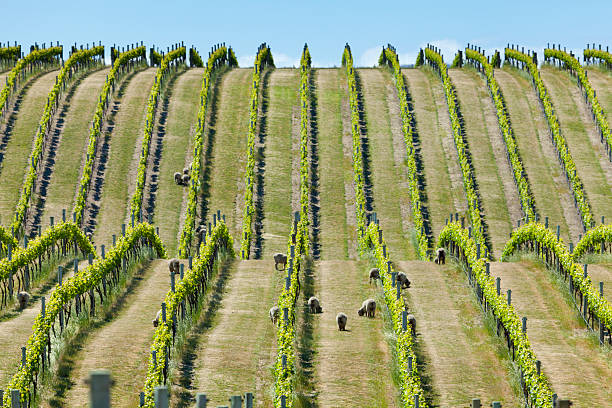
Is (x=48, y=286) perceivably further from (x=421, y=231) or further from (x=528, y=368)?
(x=421, y=231)

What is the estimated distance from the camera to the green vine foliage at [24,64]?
3031 inches

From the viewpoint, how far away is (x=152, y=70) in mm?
91312

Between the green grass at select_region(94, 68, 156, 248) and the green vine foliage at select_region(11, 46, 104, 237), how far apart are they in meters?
4.83

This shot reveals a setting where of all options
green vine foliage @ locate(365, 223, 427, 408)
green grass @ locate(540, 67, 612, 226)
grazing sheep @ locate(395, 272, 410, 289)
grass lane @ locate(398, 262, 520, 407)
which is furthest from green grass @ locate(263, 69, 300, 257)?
green grass @ locate(540, 67, 612, 226)

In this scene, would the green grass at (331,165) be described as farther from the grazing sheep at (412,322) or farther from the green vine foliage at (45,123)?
the grazing sheep at (412,322)

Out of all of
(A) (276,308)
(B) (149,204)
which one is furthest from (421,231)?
(A) (276,308)

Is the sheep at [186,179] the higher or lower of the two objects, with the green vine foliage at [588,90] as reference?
lower

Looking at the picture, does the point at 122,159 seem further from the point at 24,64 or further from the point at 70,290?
the point at 70,290

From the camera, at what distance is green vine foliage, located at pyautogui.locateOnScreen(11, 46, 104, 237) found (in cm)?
6042

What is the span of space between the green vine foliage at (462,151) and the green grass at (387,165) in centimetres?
419

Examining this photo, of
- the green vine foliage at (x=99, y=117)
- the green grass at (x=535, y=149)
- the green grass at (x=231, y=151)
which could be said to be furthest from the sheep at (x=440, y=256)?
the green vine foliage at (x=99, y=117)

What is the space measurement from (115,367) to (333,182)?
39867 mm

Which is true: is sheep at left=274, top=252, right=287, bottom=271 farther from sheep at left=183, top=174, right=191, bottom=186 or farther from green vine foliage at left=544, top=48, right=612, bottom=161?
green vine foliage at left=544, top=48, right=612, bottom=161

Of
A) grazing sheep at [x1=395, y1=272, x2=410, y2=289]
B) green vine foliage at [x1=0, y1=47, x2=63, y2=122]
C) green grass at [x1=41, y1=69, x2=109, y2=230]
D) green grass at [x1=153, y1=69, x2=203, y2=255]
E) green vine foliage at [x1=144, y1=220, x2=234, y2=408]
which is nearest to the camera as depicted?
green vine foliage at [x1=144, y1=220, x2=234, y2=408]
